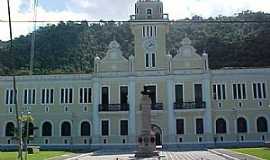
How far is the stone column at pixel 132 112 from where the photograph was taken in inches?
1914

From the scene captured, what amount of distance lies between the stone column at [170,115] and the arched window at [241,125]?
7071 millimetres

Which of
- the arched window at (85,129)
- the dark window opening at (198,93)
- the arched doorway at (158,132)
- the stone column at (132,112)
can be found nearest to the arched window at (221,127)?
the dark window opening at (198,93)

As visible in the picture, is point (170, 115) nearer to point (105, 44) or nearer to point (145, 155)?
point (145, 155)

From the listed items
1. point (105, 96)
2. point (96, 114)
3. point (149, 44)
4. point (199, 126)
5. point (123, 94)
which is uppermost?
point (149, 44)

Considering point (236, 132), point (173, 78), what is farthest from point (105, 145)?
point (236, 132)

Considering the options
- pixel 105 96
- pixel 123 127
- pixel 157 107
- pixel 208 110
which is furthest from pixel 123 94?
pixel 208 110

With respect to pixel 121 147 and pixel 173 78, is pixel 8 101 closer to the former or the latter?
pixel 121 147

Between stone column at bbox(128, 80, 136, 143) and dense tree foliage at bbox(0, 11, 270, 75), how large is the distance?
18.8 meters

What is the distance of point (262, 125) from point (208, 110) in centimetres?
614

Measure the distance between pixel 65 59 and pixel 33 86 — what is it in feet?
90.1

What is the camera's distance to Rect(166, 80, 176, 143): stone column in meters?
48.0

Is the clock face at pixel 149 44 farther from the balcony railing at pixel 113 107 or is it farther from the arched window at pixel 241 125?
the arched window at pixel 241 125

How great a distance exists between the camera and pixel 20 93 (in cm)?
5159

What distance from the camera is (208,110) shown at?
4769 centimetres
